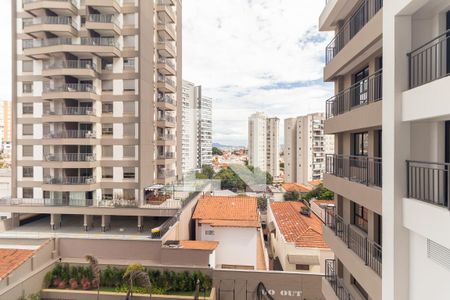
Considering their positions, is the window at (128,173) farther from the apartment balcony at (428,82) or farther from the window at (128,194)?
the apartment balcony at (428,82)

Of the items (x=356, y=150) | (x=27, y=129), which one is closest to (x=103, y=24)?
(x=27, y=129)

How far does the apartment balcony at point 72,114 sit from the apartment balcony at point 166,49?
6255 mm

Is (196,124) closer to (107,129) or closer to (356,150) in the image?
(107,129)

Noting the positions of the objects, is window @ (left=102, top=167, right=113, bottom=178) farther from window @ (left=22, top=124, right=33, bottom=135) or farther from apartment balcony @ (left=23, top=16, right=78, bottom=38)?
apartment balcony @ (left=23, top=16, right=78, bottom=38)

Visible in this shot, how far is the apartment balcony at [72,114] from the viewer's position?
15398mm

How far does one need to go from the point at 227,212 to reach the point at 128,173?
661cm

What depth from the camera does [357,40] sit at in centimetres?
525

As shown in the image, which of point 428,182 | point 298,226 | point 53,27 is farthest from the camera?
point 53,27

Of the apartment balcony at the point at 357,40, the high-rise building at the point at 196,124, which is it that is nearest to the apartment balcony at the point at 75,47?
the apartment balcony at the point at 357,40

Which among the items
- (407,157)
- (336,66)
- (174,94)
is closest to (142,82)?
(174,94)

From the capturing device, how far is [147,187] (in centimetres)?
1672

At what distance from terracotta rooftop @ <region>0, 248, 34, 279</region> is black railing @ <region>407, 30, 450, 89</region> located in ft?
37.2

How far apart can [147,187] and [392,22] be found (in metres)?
15.3

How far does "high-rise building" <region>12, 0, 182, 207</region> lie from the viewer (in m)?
15.5
